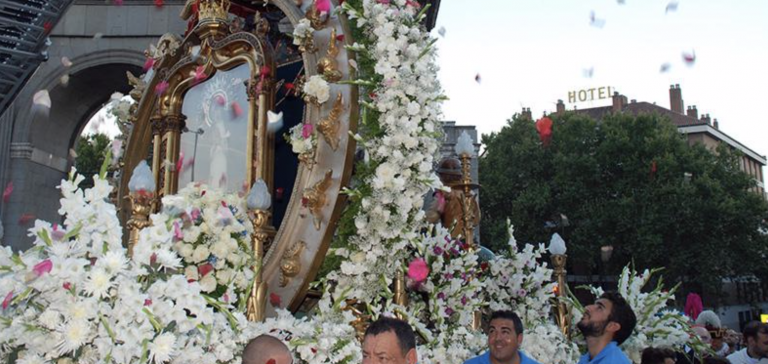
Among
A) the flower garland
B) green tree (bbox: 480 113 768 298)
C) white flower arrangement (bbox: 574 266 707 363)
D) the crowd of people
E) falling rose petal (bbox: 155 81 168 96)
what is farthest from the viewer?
green tree (bbox: 480 113 768 298)

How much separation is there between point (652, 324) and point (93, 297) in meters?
5.71

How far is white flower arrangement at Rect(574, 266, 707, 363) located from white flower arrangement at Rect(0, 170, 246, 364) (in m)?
4.80

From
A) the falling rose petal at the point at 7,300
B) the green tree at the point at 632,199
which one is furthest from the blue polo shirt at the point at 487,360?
the green tree at the point at 632,199

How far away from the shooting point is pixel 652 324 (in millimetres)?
7090

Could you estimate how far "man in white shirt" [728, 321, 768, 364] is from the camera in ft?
21.7

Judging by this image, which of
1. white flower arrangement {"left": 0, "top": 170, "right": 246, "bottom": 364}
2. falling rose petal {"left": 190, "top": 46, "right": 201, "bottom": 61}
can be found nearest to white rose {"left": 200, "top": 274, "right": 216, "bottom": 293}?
white flower arrangement {"left": 0, "top": 170, "right": 246, "bottom": 364}

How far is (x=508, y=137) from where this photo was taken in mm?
37594

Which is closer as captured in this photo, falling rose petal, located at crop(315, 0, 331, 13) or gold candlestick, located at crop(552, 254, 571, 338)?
falling rose petal, located at crop(315, 0, 331, 13)

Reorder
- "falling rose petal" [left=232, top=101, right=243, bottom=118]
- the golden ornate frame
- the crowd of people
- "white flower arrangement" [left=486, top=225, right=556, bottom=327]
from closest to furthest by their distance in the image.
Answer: the crowd of people < the golden ornate frame < "white flower arrangement" [left=486, top=225, right=556, bottom=327] < "falling rose petal" [left=232, top=101, right=243, bottom=118]

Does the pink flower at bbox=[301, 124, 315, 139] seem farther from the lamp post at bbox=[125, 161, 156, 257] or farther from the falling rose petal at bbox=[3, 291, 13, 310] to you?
the falling rose petal at bbox=[3, 291, 13, 310]

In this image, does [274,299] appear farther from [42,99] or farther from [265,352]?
[42,99]

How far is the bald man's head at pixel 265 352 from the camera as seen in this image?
126 inches

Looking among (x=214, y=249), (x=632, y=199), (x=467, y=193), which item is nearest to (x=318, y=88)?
(x=214, y=249)

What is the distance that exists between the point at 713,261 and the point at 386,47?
99.4 feet
